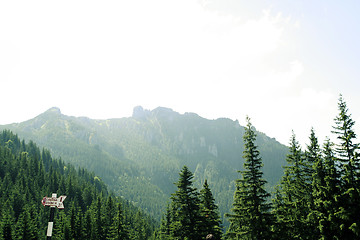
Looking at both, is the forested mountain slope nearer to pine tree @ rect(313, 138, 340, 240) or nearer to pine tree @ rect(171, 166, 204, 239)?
pine tree @ rect(171, 166, 204, 239)

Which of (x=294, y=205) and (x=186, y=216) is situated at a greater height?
(x=294, y=205)

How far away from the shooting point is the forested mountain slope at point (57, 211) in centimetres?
5056

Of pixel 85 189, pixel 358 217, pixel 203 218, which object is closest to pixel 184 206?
pixel 203 218

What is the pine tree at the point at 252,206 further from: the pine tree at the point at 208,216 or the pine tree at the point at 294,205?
the pine tree at the point at 208,216

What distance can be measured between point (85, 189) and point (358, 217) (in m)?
107

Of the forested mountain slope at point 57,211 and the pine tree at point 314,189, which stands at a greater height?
the pine tree at point 314,189

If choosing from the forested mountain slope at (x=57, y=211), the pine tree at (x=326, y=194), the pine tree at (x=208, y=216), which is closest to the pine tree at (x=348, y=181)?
the pine tree at (x=326, y=194)

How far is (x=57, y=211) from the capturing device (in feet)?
300

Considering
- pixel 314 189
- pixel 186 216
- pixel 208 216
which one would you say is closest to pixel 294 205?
pixel 314 189

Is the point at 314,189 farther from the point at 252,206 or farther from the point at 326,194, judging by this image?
the point at 252,206

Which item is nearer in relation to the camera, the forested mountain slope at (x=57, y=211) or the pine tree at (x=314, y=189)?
the pine tree at (x=314, y=189)

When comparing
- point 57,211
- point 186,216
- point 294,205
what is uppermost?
point 294,205

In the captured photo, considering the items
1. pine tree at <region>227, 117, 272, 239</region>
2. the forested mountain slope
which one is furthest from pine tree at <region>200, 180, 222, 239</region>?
the forested mountain slope

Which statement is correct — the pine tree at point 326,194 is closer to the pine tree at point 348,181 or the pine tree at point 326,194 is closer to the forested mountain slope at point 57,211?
the pine tree at point 348,181
